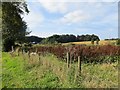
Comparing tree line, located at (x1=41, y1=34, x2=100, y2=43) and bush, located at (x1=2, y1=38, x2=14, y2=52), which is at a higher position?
tree line, located at (x1=41, y1=34, x2=100, y2=43)

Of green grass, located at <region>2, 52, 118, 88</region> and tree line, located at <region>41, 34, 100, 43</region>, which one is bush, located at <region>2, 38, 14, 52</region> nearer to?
tree line, located at <region>41, 34, 100, 43</region>

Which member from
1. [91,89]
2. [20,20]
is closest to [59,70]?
[91,89]

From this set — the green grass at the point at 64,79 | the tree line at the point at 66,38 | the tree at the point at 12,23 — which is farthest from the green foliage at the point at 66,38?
the green grass at the point at 64,79

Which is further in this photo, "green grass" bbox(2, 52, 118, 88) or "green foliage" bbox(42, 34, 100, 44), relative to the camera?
→ "green foliage" bbox(42, 34, 100, 44)

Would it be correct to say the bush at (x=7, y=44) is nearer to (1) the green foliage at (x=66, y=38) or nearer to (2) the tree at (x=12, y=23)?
(2) the tree at (x=12, y=23)

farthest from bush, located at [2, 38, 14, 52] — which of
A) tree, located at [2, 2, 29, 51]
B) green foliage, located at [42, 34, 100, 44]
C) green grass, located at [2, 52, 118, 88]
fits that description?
green grass, located at [2, 52, 118, 88]

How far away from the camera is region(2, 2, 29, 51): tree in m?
55.0

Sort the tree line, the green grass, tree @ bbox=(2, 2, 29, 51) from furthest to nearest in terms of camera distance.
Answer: the tree line, tree @ bbox=(2, 2, 29, 51), the green grass

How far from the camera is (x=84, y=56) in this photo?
24359 mm

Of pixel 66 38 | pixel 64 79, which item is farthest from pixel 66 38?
pixel 64 79

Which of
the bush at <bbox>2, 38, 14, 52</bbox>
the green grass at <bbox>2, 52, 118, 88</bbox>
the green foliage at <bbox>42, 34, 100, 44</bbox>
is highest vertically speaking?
the green foliage at <bbox>42, 34, 100, 44</bbox>

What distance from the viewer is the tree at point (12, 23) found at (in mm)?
54969

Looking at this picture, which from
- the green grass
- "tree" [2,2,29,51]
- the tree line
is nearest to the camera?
the green grass

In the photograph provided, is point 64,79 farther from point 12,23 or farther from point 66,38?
point 66,38
